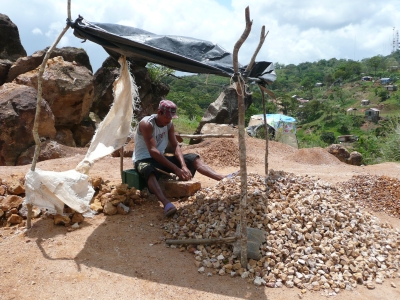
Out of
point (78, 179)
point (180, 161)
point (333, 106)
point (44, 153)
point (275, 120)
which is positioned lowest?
point (44, 153)

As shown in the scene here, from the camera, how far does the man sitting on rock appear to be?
3.74 metres

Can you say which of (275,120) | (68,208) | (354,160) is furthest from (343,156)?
(68,208)

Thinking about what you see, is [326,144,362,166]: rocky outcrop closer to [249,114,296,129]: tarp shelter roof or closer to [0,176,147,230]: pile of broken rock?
[249,114,296,129]: tarp shelter roof

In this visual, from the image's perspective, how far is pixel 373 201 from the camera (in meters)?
4.46

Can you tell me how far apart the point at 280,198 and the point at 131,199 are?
60.3 inches

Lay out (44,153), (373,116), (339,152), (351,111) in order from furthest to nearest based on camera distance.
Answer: (351,111)
(373,116)
(339,152)
(44,153)

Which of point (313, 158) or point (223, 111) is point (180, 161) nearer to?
point (313, 158)

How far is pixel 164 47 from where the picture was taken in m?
3.30

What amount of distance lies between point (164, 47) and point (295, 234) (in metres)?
2.03

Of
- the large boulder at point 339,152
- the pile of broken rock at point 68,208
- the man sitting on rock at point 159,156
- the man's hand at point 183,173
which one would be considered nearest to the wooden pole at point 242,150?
the man sitting on rock at point 159,156

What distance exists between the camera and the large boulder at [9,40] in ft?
32.8

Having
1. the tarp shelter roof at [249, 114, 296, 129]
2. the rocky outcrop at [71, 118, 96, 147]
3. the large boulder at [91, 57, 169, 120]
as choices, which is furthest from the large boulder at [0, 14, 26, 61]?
the tarp shelter roof at [249, 114, 296, 129]

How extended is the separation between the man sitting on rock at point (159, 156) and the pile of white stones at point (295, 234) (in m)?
0.30

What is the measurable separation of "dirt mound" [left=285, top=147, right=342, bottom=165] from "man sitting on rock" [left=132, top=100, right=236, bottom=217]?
427 cm
